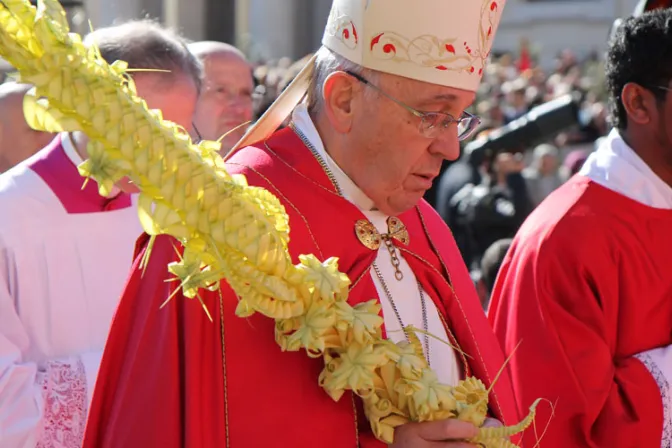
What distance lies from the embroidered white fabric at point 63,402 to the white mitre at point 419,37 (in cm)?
103

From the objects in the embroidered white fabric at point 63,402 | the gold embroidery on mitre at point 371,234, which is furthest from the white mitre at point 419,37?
the embroidered white fabric at point 63,402

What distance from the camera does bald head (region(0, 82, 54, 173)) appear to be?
3896 millimetres

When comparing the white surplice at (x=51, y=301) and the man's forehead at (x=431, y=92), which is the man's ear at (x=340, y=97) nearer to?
the man's forehead at (x=431, y=92)

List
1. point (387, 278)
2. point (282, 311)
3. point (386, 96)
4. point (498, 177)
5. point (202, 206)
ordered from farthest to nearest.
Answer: point (498, 177), point (387, 278), point (386, 96), point (282, 311), point (202, 206)

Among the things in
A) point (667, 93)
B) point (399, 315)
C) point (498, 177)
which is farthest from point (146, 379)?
point (498, 177)

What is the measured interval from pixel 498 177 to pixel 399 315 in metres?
5.31

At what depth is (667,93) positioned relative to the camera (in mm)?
3490

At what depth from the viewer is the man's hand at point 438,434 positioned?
2.27 m

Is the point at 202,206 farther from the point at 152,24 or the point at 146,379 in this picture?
the point at 152,24

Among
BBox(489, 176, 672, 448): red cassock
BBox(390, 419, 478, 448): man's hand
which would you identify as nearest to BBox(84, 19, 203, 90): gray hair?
BBox(489, 176, 672, 448): red cassock

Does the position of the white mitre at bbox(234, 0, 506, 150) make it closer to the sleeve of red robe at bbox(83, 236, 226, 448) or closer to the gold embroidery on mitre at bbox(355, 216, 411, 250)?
the gold embroidery on mitre at bbox(355, 216, 411, 250)

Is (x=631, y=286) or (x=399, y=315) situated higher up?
(x=399, y=315)

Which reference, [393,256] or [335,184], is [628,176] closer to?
[393,256]

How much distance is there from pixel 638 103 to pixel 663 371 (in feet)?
2.70
